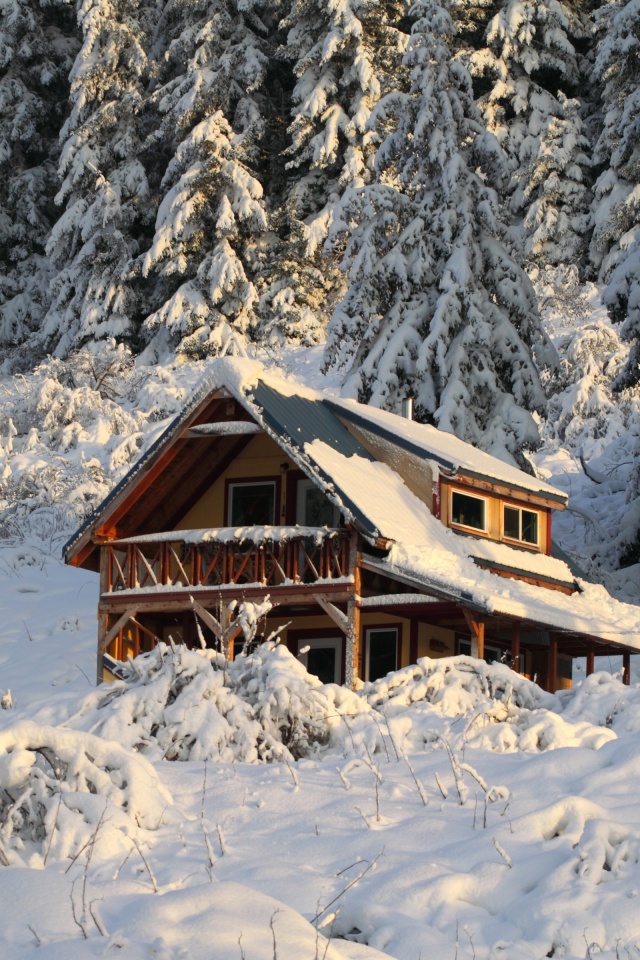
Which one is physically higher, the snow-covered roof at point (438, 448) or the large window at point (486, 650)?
the snow-covered roof at point (438, 448)

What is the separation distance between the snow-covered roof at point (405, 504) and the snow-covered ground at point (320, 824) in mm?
6194

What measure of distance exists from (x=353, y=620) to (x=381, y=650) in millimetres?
2907

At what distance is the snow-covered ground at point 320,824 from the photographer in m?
7.70

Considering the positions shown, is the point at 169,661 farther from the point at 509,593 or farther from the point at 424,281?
the point at 424,281

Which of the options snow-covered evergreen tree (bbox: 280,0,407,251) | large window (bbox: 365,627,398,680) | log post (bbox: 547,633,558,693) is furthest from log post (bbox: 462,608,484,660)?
snow-covered evergreen tree (bbox: 280,0,407,251)

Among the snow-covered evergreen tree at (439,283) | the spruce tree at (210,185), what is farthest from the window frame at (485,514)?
the spruce tree at (210,185)

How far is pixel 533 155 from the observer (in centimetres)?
5231

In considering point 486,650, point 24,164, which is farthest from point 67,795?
point 24,164

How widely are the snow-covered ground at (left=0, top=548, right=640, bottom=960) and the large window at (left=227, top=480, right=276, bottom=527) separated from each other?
956 cm

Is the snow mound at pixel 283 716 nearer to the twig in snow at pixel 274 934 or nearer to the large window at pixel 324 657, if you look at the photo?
the twig in snow at pixel 274 934

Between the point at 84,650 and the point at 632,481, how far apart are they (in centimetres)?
1184

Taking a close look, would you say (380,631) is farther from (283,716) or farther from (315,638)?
(283,716)

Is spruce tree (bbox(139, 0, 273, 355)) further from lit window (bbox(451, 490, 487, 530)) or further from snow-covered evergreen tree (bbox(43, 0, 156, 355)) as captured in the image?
lit window (bbox(451, 490, 487, 530))

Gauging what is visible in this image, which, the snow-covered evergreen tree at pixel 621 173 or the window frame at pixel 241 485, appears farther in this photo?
the snow-covered evergreen tree at pixel 621 173
